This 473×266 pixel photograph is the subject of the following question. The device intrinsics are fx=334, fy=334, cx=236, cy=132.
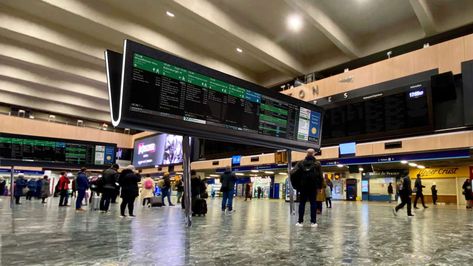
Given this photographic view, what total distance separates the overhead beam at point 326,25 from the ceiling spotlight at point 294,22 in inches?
50.8

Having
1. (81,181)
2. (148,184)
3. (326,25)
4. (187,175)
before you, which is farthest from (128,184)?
(326,25)

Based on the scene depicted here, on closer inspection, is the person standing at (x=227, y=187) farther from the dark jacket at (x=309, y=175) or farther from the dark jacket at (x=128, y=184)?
the dark jacket at (x=309, y=175)

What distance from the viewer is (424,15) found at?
49.8ft

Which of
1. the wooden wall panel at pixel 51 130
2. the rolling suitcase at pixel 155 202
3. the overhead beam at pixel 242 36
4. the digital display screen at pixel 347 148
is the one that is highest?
the overhead beam at pixel 242 36

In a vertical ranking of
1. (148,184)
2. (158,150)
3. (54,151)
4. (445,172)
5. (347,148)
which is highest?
(158,150)

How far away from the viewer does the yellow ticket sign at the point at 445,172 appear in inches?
979

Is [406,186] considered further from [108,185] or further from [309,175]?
[108,185]

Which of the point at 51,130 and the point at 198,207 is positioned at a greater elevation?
the point at 51,130

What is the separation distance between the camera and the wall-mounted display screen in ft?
38.9

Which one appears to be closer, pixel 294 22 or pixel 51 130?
pixel 294 22

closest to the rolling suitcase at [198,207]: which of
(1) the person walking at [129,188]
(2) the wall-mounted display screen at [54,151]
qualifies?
(1) the person walking at [129,188]

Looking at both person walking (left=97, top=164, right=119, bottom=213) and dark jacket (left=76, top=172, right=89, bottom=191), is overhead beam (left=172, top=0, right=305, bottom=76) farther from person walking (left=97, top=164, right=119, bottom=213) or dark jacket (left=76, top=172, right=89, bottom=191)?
dark jacket (left=76, top=172, right=89, bottom=191)

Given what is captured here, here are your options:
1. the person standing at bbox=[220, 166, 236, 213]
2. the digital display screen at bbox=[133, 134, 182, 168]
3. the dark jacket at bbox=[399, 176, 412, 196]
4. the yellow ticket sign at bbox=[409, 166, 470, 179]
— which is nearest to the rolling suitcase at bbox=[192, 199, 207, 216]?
the person standing at bbox=[220, 166, 236, 213]

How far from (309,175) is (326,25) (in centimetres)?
1176
